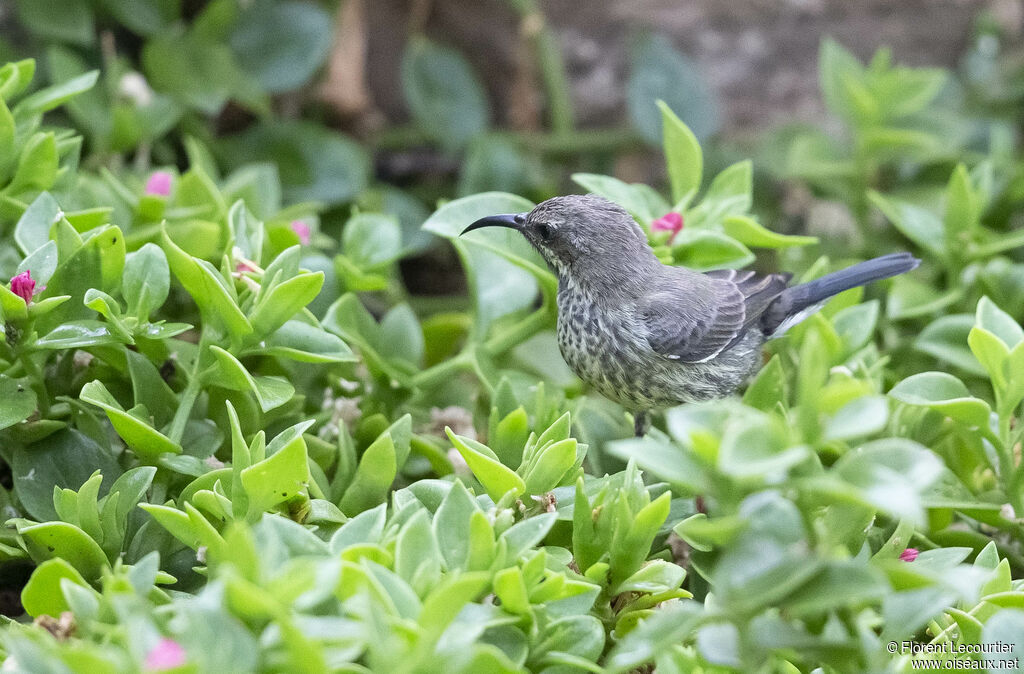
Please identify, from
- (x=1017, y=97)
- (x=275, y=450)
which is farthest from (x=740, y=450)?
(x=1017, y=97)

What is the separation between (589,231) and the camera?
2.10 m

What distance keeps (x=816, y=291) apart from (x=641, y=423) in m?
0.51

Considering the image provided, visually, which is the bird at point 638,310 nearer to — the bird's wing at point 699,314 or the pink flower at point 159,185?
the bird's wing at point 699,314

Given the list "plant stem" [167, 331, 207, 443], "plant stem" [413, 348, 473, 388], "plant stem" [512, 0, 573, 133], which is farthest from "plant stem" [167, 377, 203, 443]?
"plant stem" [512, 0, 573, 133]

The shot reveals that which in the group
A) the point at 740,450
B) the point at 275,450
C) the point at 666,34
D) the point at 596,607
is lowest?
the point at 596,607

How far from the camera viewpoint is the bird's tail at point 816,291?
215 cm

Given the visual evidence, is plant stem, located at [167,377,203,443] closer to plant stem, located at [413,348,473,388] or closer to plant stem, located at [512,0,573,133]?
plant stem, located at [413,348,473,388]

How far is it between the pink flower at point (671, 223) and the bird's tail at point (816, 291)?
32cm

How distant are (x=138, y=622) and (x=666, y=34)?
3.23 m

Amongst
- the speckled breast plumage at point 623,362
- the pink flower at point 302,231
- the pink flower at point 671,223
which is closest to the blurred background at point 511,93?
the pink flower at point 302,231

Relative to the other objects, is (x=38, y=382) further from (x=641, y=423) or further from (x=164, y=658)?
(x=641, y=423)

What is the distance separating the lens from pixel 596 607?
148 cm

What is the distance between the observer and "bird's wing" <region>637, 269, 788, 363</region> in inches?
81.4

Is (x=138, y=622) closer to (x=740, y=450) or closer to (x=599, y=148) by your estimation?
(x=740, y=450)
